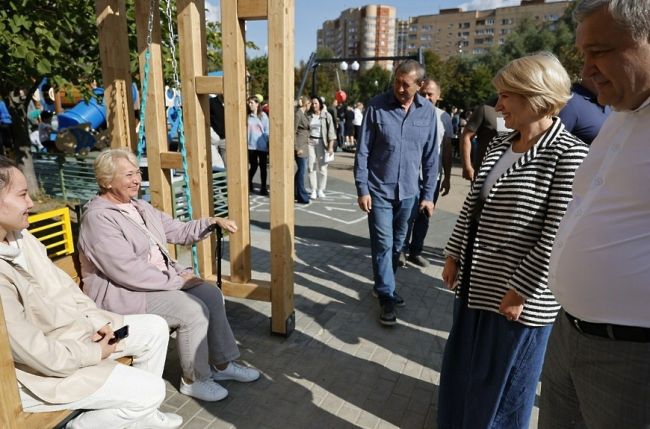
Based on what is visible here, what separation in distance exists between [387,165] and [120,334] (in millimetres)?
2338

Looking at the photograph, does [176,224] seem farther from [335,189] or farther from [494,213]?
[335,189]

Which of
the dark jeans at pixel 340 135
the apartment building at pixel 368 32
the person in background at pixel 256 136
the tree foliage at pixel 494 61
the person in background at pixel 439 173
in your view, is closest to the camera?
the person in background at pixel 439 173

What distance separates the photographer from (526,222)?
181 centimetres

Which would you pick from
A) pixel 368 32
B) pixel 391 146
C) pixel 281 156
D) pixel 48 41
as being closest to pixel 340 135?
pixel 48 41

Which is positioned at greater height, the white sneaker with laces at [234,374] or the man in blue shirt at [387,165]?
the man in blue shirt at [387,165]

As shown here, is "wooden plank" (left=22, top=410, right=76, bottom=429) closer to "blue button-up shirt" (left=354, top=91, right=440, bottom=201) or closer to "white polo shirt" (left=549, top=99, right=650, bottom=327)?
"white polo shirt" (left=549, top=99, right=650, bottom=327)

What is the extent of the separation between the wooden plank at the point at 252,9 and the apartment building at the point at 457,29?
88100 mm

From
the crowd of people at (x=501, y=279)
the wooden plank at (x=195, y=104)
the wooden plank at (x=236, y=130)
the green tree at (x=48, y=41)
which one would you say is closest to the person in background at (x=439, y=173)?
the crowd of people at (x=501, y=279)

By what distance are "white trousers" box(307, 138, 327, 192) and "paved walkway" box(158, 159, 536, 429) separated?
151 inches

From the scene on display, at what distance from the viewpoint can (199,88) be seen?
3180 mm

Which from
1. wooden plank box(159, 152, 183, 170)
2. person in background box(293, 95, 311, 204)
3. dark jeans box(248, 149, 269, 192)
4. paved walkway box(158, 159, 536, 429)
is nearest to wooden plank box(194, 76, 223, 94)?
wooden plank box(159, 152, 183, 170)

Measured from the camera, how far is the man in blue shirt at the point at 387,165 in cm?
363

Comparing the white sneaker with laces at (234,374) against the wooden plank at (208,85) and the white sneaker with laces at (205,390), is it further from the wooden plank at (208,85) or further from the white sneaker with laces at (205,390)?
the wooden plank at (208,85)

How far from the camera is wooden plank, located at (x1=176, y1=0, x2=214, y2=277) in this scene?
308cm
